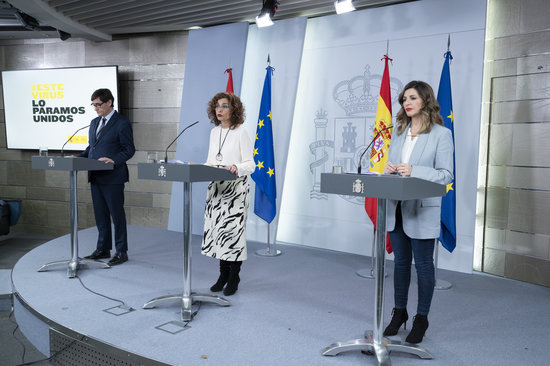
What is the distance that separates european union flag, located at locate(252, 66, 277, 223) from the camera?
4438 mm

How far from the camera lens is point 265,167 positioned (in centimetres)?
445

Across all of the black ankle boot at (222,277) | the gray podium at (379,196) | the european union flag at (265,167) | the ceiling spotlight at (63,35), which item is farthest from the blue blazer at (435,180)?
the ceiling spotlight at (63,35)

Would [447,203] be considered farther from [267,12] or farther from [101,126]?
[101,126]

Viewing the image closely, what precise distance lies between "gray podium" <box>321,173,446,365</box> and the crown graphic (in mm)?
2698

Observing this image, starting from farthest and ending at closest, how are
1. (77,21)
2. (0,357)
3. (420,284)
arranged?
(77,21), (0,357), (420,284)

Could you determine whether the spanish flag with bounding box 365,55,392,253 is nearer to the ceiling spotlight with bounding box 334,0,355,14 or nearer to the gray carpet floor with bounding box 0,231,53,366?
the ceiling spotlight with bounding box 334,0,355,14

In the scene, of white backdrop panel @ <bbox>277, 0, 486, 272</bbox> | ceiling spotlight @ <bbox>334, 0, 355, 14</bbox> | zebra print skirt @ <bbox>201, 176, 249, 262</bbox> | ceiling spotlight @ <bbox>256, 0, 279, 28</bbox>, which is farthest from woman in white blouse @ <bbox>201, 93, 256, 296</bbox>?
Answer: white backdrop panel @ <bbox>277, 0, 486, 272</bbox>

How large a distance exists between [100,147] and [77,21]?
107 inches

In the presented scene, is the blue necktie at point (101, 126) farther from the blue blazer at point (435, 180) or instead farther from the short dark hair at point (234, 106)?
the blue blazer at point (435, 180)

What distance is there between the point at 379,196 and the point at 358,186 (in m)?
0.10

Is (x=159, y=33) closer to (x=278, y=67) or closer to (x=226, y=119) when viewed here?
(x=278, y=67)

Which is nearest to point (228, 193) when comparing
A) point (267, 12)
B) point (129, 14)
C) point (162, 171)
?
point (162, 171)

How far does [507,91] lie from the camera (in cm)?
385

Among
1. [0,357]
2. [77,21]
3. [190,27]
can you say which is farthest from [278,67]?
[0,357]
